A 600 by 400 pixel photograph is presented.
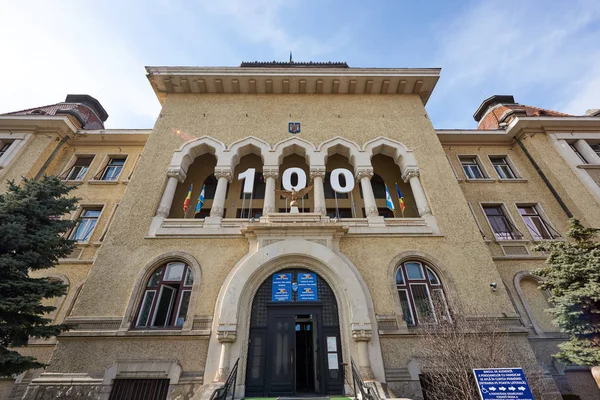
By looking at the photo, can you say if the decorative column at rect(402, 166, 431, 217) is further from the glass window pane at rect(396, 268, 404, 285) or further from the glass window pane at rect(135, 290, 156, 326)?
the glass window pane at rect(135, 290, 156, 326)

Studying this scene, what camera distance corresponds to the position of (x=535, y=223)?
47.1ft

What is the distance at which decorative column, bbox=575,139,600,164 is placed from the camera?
15.5 meters

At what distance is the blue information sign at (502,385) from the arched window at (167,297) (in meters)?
8.77

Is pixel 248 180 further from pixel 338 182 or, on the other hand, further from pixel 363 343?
pixel 363 343

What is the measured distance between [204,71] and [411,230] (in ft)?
46.5

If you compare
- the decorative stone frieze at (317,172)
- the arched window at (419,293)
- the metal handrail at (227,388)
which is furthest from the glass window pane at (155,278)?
the arched window at (419,293)


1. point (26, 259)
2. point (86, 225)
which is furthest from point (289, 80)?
point (26, 259)

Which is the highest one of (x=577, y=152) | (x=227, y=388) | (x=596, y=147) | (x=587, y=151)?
(x=596, y=147)

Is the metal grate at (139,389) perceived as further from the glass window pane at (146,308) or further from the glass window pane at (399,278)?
the glass window pane at (399,278)

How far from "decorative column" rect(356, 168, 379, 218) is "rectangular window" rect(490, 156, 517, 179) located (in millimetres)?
8562

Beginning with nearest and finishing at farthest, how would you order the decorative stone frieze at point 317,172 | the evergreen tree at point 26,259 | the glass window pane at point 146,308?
the evergreen tree at point 26,259 < the glass window pane at point 146,308 < the decorative stone frieze at point 317,172

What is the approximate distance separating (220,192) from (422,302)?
955cm

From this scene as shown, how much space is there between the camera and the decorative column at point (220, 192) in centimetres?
1256

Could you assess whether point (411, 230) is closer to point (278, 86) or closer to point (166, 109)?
point (278, 86)
